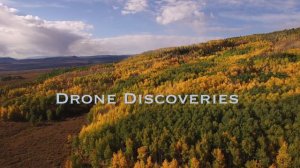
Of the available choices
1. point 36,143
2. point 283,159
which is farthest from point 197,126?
point 36,143

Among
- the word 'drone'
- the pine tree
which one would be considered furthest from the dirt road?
the pine tree

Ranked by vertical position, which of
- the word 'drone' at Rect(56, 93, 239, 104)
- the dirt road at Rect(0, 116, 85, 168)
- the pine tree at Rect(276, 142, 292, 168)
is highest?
the word 'drone' at Rect(56, 93, 239, 104)

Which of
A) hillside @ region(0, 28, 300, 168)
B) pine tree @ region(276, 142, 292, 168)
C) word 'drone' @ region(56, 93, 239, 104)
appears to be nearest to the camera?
pine tree @ region(276, 142, 292, 168)

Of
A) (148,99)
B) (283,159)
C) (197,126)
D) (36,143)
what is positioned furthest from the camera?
(148,99)

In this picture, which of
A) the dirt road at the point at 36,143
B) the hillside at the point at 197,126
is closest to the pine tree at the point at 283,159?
the hillside at the point at 197,126

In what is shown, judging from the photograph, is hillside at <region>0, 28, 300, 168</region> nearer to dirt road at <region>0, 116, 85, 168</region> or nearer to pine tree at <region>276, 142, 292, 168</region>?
pine tree at <region>276, 142, 292, 168</region>

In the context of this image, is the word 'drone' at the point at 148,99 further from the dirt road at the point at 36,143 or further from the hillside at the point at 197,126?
the dirt road at the point at 36,143

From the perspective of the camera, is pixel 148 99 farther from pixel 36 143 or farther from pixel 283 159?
pixel 283 159
